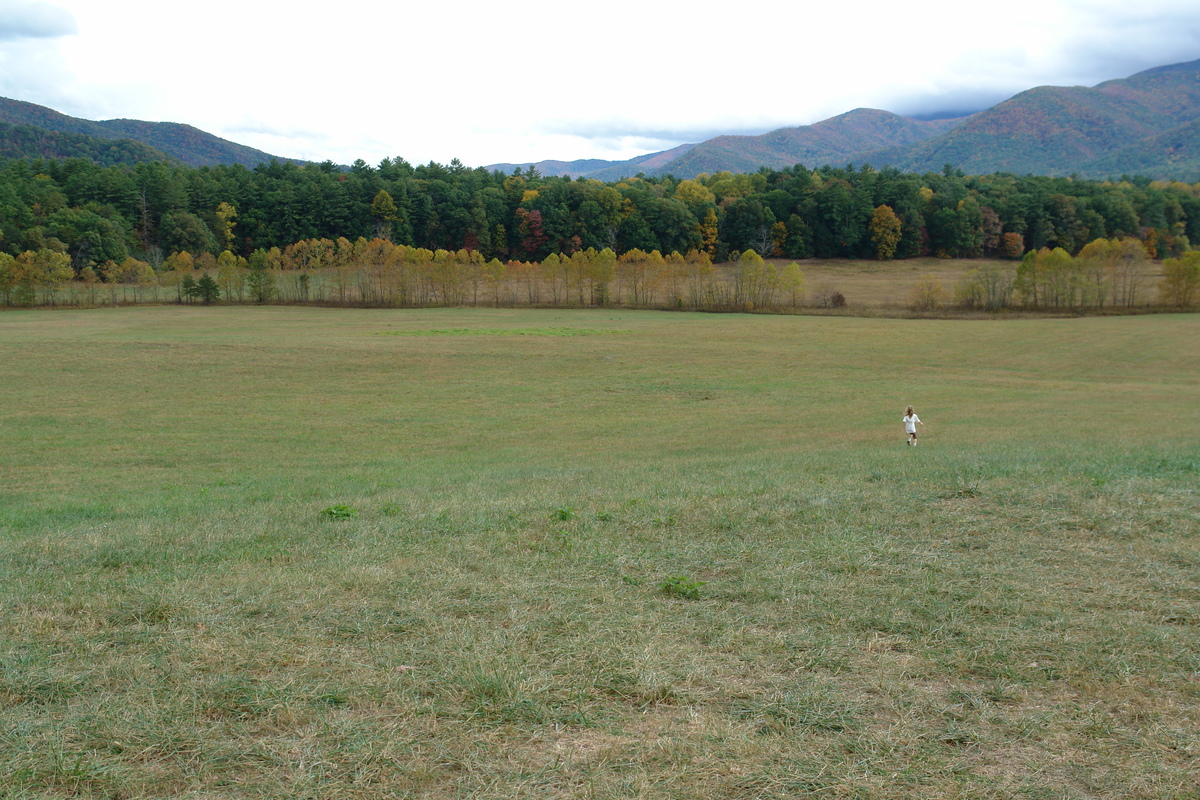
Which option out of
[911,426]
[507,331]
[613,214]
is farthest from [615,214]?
[911,426]

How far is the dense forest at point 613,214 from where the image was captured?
162 m

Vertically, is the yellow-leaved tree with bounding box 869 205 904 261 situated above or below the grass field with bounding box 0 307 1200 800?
above

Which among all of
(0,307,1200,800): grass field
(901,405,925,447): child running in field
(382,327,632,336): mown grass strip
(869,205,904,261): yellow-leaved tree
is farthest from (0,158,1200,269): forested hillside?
(0,307,1200,800): grass field

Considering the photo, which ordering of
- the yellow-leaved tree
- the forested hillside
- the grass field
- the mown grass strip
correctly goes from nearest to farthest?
the grass field < the mown grass strip < the yellow-leaved tree < the forested hillside

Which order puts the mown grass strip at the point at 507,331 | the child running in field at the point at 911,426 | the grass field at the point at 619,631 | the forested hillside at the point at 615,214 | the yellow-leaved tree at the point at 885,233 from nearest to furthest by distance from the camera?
the grass field at the point at 619,631, the child running in field at the point at 911,426, the mown grass strip at the point at 507,331, the yellow-leaved tree at the point at 885,233, the forested hillside at the point at 615,214

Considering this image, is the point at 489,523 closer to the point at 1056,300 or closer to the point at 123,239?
the point at 1056,300

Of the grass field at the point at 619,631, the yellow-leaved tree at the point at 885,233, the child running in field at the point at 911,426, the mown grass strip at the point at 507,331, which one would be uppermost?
the yellow-leaved tree at the point at 885,233

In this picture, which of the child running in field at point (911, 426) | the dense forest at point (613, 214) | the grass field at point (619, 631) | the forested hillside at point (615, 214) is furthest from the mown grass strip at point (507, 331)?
the forested hillside at point (615, 214)

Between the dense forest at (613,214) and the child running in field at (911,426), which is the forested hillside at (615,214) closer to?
the dense forest at (613,214)

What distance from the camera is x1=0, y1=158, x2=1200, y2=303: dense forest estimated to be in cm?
16238

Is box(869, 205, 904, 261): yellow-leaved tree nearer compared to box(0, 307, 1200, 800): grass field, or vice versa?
box(0, 307, 1200, 800): grass field

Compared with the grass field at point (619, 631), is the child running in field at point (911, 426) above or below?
below

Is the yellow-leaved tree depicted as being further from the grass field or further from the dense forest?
the grass field

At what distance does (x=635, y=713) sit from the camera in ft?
17.5
